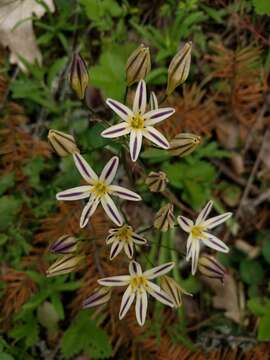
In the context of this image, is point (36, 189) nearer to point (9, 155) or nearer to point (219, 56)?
point (9, 155)

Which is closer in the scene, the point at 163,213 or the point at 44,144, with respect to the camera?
the point at 163,213

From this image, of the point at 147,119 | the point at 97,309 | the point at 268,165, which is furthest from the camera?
the point at 268,165

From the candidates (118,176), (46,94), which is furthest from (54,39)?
(118,176)

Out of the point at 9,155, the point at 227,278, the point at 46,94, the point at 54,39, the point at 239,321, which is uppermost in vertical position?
the point at 54,39

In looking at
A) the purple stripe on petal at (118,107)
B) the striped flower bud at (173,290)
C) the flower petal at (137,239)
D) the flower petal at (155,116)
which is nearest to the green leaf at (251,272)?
the striped flower bud at (173,290)

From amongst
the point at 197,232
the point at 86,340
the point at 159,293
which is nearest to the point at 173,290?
the point at 159,293

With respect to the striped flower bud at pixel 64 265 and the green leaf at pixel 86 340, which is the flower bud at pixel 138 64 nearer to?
the striped flower bud at pixel 64 265

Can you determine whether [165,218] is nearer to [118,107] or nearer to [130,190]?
[130,190]
